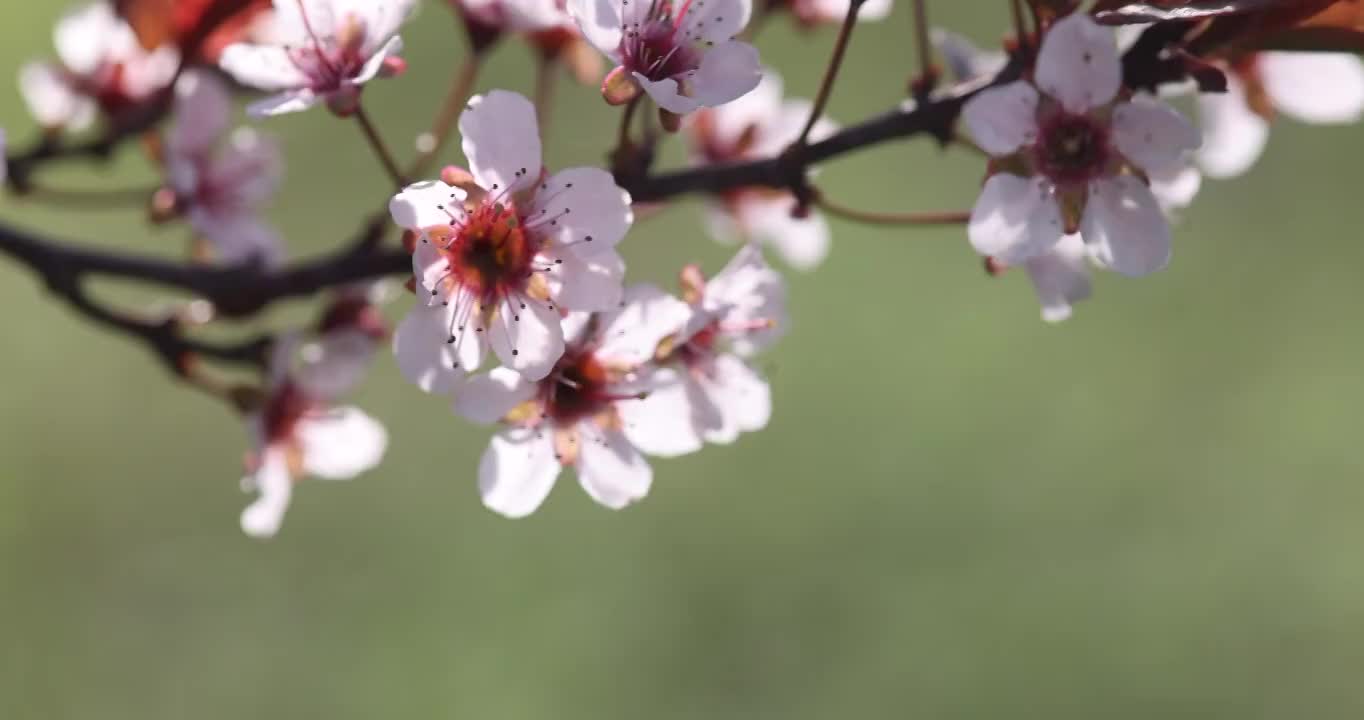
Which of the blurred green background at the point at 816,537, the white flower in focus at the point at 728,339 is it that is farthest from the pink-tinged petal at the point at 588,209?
the blurred green background at the point at 816,537

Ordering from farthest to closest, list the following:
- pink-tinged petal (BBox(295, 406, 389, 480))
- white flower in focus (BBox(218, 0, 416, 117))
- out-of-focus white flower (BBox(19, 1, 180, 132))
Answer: out-of-focus white flower (BBox(19, 1, 180, 132)) → pink-tinged petal (BBox(295, 406, 389, 480)) → white flower in focus (BBox(218, 0, 416, 117))

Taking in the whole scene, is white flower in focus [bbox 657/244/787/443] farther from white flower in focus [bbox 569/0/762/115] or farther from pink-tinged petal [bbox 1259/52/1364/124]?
pink-tinged petal [bbox 1259/52/1364/124]

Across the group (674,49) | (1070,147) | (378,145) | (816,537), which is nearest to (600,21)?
(674,49)

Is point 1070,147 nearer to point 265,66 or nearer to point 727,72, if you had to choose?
point 727,72

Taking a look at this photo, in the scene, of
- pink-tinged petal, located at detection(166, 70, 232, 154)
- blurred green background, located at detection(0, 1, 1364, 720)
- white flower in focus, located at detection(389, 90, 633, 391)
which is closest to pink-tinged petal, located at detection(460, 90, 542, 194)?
white flower in focus, located at detection(389, 90, 633, 391)

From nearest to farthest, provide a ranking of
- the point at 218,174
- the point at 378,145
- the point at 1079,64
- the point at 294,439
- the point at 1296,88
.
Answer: the point at 1079,64, the point at 378,145, the point at 1296,88, the point at 294,439, the point at 218,174

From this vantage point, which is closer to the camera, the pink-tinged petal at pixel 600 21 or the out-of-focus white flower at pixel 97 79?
the pink-tinged petal at pixel 600 21

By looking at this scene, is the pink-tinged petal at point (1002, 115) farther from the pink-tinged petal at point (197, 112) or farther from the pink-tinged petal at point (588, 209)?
the pink-tinged petal at point (197, 112)
